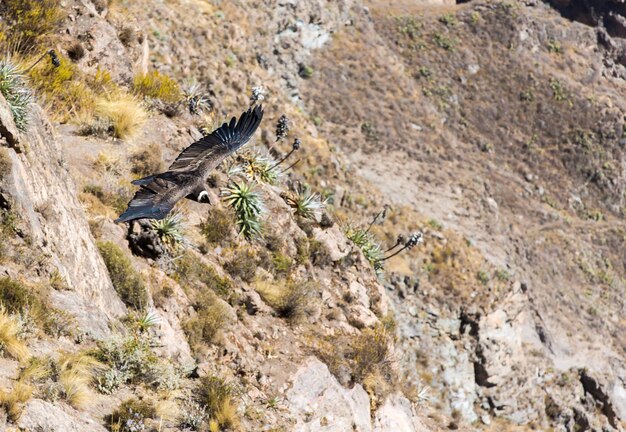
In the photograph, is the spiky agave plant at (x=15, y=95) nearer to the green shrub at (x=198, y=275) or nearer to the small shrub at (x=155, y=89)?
the green shrub at (x=198, y=275)

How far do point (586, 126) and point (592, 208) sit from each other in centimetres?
794

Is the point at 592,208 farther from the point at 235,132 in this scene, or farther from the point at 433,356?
the point at 235,132

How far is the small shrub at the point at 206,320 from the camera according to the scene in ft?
29.1

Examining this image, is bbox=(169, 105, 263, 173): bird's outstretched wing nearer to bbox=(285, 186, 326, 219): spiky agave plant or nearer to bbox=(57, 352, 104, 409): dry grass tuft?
bbox=(57, 352, 104, 409): dry grass tuft

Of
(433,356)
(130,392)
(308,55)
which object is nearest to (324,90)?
(308,55)

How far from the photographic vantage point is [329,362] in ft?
32.9

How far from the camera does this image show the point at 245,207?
12.1 meters

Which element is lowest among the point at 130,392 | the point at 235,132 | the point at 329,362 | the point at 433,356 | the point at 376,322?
the point at 433,356

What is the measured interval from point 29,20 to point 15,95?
17.9 feet

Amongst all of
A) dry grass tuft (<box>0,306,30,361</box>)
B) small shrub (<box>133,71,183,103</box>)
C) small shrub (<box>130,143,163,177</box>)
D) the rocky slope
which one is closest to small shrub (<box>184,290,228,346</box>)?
the rocky slope

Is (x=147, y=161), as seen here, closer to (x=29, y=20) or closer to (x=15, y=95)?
(x=15, y=95)

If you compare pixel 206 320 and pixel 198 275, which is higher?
pixel 206 320

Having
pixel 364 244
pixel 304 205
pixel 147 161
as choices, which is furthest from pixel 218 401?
pixel 364 244

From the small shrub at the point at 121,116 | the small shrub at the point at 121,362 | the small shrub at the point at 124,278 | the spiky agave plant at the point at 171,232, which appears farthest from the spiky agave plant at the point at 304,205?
the small shrub at the point at 121,362
